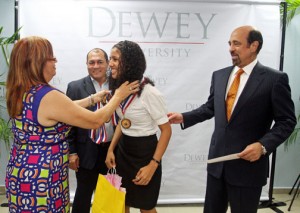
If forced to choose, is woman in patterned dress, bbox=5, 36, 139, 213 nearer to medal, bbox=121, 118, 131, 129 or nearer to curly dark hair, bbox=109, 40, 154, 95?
medal, bbox=121, 118, 131, 129

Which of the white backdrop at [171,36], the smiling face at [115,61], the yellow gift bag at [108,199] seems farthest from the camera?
the white backdrop at [171,36]

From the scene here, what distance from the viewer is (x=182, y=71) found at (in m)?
3.25

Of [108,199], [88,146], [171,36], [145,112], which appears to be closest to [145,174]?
[108,199]

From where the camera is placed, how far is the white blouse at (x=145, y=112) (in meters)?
1.96

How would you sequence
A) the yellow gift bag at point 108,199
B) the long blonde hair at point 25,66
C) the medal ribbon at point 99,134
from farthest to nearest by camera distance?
1. the medal ribbon at point 99,134
2. the yellow gift bag at point 108,199
3. the long blonde hair at point 25,66

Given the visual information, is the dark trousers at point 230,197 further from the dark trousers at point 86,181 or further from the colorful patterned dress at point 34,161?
the colorful patterned dress at point 34,161

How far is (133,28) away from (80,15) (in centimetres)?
54

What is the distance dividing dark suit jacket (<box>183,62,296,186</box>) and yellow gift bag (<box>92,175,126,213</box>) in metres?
0.64

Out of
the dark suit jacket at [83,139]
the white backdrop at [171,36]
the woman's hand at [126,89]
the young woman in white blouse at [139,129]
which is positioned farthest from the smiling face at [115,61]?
the white backdrop at [171,36]

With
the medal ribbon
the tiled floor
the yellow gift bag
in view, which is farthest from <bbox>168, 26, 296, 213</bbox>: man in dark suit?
the tiled floor

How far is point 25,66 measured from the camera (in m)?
1.64

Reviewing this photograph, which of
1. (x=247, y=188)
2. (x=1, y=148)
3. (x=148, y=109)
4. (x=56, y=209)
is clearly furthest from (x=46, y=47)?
(x=1, y=148)

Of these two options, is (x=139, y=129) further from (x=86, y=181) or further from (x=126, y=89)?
(x=86, y=181)

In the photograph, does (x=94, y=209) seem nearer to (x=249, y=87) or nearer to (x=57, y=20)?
(x=249, y=87)
